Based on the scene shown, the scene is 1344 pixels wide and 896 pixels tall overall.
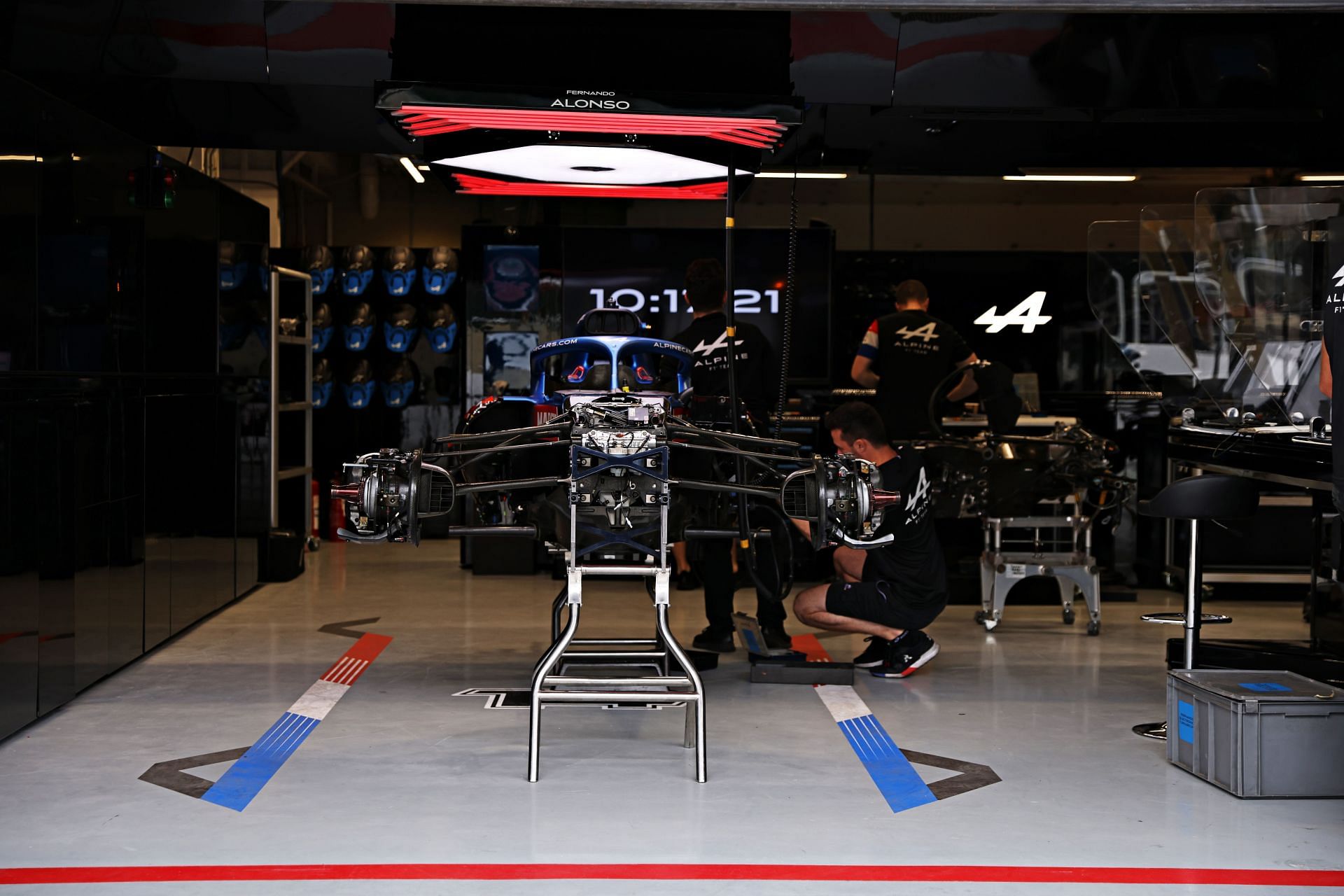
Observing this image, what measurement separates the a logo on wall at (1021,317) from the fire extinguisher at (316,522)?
5697 millimetres

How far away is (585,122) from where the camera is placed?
5.34 m

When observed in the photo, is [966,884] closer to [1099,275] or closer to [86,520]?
[86,520]

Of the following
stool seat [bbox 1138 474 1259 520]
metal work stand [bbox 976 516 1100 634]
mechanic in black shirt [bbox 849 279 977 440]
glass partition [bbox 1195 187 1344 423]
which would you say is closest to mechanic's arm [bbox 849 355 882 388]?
mechanic in black shirt [bbox 849 279 977 440]

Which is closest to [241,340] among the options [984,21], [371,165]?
[984,21]

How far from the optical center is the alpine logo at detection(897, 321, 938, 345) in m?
7.86

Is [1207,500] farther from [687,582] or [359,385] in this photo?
[359,385]

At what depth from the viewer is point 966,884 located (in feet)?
10.6

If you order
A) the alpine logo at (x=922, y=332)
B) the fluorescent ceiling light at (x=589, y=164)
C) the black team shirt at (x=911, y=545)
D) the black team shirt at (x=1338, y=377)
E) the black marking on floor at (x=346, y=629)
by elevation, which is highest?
the fluorescent ceiling light at (x=589, y=164)

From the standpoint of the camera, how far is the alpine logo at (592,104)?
5.20m

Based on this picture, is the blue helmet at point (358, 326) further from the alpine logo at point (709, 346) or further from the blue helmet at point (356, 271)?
the alpine logo at point (709, 346)

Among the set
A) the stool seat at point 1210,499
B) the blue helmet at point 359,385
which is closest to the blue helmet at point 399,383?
the blue helmet at point 359,385

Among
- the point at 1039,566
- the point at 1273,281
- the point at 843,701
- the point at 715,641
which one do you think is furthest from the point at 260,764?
the point at 1273,281

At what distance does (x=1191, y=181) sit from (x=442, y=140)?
1176cm

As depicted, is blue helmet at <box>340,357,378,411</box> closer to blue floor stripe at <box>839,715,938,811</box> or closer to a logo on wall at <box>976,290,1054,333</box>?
a logo on wall at <box>976,290,1054,333</box>
